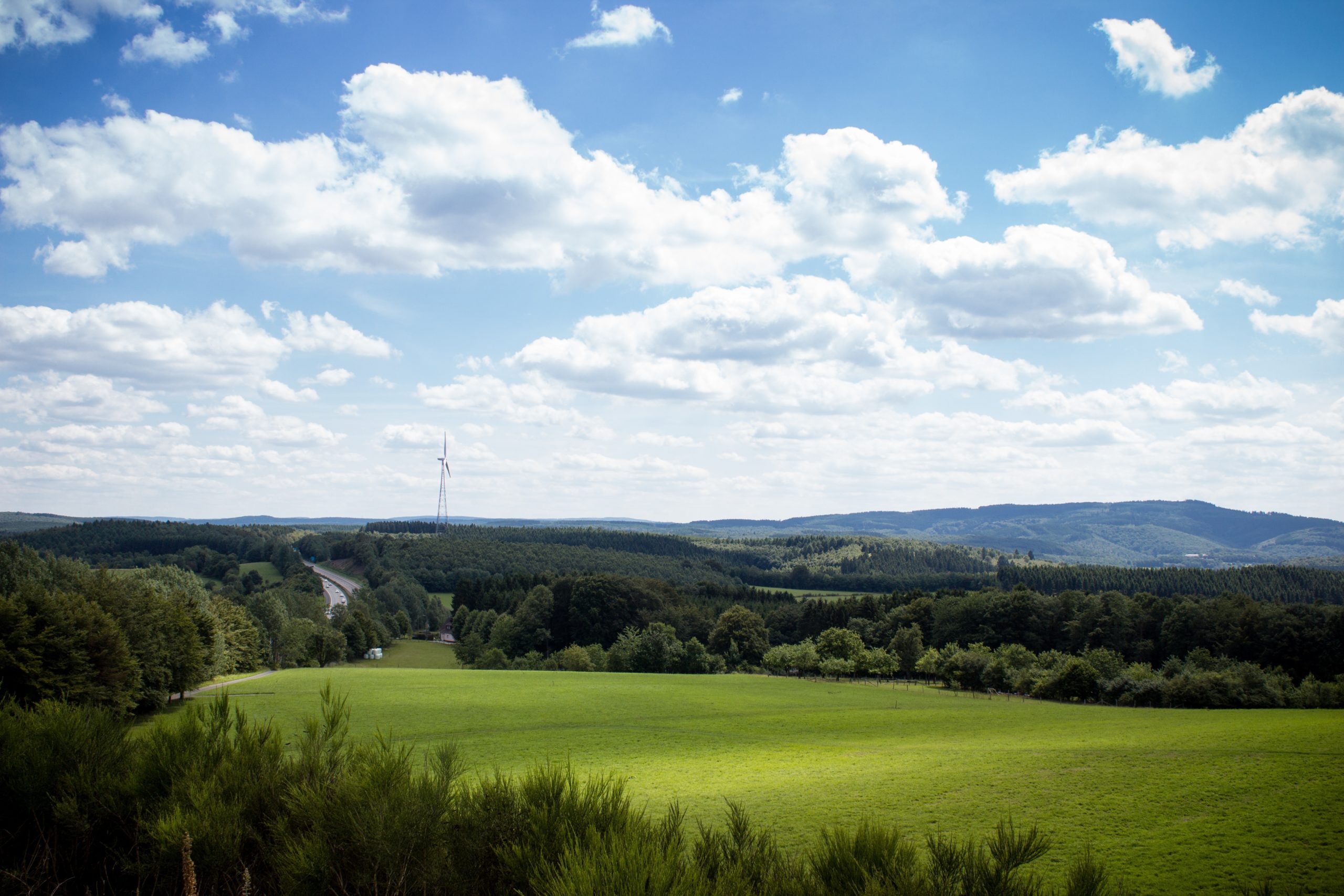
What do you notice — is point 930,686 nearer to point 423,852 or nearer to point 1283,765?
point 1283,765

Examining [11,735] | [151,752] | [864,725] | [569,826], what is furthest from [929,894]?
[864,725]

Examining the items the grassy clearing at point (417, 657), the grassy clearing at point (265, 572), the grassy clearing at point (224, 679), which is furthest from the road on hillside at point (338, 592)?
the grassy clearing at point (224, 679)

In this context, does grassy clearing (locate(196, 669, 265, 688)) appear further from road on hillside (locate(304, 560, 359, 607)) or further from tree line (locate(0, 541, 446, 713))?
road on hillside (locate(304, 560, 359, 607))

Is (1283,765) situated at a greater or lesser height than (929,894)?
lesser

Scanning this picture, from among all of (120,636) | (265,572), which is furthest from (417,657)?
(265,572)

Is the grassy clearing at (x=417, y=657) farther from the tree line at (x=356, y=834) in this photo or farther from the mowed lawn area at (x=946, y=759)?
the tree line at (x=356, y=834)

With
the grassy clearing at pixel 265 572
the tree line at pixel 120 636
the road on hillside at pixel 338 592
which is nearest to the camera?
the tree line at pixel 120 636
